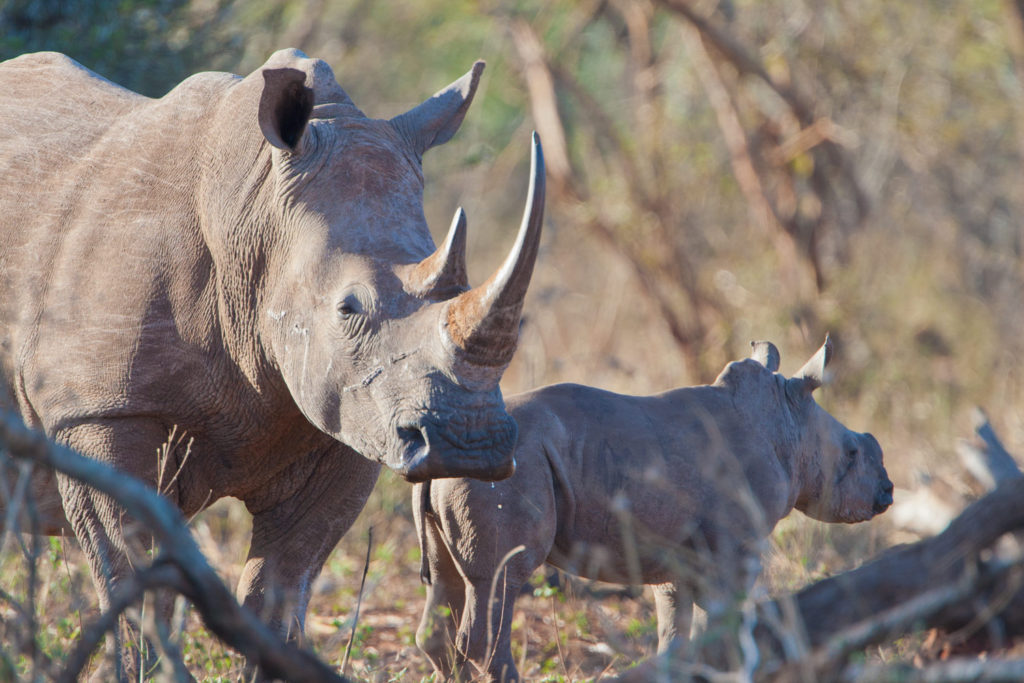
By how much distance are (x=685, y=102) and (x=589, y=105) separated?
2.96m

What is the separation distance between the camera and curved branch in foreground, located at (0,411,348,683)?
8.02 ft

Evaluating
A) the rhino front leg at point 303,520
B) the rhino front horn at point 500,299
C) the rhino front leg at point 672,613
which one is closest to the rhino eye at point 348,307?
the rhino front horn at point 500,299

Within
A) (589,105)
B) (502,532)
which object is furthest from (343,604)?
(589,105)

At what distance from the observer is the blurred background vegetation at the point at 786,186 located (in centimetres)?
984

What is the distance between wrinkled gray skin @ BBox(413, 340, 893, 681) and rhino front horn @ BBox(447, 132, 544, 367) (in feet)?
2.07

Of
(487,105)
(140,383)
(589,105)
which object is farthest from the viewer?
(487,105)

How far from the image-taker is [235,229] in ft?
12.6

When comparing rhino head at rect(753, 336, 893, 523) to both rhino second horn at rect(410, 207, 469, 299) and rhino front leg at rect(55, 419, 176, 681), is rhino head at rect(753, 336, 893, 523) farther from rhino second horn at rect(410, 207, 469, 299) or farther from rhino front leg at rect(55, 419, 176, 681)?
rhino front leg at rect(55, 419, 176, 681)

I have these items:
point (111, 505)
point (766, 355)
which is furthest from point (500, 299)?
point (766, 355)

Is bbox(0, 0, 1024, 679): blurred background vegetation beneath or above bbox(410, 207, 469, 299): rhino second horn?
beneath

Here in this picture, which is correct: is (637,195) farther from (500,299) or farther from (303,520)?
(500,299)

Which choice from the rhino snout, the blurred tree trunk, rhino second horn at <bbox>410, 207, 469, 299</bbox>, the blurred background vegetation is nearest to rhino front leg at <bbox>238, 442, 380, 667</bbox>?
rhino second horn at <bbox>410, 207, 469, 299</bbox>

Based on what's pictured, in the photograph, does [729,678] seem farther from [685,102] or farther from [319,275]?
[685,102]

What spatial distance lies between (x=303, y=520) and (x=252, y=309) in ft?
2.65
